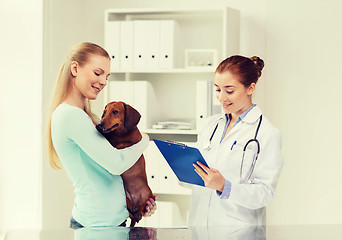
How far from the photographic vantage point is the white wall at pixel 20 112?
3.12 meters

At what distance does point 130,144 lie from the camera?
70.6 inches

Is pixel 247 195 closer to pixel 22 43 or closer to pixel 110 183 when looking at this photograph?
pixel 110 183

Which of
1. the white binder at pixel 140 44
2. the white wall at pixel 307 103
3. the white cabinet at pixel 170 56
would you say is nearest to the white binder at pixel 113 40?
the white cabinet at pixel 170 56

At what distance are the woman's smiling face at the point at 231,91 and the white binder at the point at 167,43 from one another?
55.9 inches

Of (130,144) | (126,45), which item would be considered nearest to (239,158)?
(130,144)

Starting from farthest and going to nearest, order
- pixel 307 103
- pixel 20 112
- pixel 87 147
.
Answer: pixel 307 103 < pixel 20 112 < pixel 87 147

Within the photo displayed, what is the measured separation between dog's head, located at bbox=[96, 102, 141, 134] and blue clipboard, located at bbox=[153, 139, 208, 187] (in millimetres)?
127

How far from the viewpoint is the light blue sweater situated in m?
1.69

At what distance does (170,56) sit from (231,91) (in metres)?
1.46

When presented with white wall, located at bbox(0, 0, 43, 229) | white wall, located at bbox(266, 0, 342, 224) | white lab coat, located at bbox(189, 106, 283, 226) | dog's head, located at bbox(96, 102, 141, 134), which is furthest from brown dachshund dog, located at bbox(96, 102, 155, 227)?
white wall, located at bbox(266, 0, 342, 224)

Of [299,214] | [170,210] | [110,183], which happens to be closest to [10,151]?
[170,210]

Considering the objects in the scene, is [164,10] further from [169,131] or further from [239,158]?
[239,158]

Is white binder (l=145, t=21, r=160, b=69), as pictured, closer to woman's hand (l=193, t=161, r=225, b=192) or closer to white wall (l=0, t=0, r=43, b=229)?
white wall (l=0, t=0, r=43, b=229)

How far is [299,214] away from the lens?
3.64 metres
